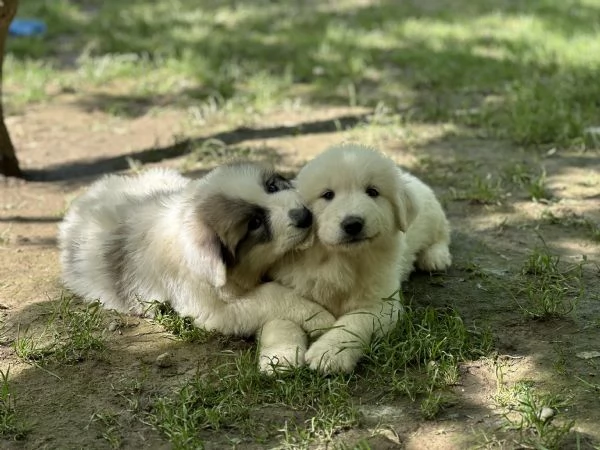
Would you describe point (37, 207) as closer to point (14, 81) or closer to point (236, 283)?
point (236, 283)

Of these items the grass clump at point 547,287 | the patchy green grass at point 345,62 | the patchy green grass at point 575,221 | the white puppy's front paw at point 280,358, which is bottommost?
the patchy green grass at point 575,221

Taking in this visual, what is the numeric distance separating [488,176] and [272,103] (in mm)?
2777

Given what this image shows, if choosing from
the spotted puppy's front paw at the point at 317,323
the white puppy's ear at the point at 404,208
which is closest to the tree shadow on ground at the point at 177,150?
the white puppy's ear at the point at 404,208

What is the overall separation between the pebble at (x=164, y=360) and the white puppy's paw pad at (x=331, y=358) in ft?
2.35

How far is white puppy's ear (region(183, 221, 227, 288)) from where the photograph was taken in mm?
3975

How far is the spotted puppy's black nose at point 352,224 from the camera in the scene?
3873mm

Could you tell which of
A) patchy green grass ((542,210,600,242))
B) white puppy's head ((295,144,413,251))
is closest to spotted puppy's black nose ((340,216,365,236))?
white puppy's head ((295,144,413,251))

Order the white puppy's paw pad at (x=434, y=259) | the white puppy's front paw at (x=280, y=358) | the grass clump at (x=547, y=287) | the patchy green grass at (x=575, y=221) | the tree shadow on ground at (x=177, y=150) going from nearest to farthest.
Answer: the white puppy's front paw at (x=280, y=358)
the grass clump at (x=547, y=287)
the white puppy's paw pad at (x=434, y=259)
the patchy green grass at (x=575, y=221)
the tree shadow on ground at (x=177, y=150)

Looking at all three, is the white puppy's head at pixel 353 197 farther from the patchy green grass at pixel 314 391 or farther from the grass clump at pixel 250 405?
the grass clump at pixel 250 405

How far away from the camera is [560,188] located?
6262mm

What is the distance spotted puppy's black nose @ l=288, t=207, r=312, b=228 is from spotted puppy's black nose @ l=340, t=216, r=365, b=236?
208 mm

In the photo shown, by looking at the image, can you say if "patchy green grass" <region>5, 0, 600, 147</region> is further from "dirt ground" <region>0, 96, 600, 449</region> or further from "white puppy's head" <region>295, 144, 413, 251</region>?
"white puppy's head" <region>295, 144, 413, 251</region>

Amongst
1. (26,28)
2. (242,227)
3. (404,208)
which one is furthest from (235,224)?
(26,28)

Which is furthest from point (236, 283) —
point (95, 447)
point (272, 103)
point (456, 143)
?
point (272, 103)
